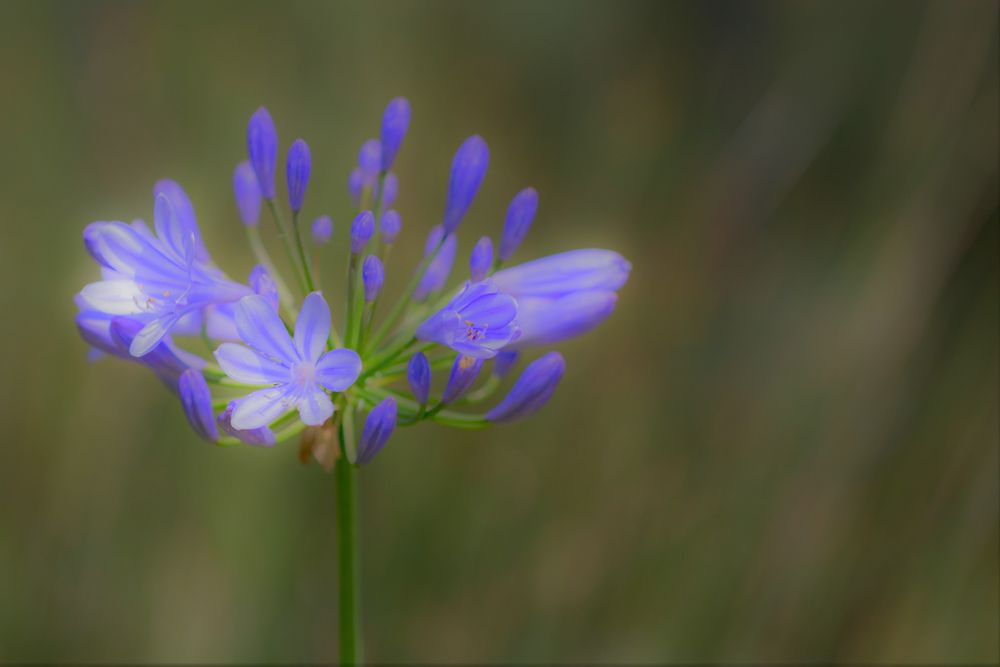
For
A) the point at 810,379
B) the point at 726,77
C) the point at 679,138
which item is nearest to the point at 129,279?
the point at 810,379

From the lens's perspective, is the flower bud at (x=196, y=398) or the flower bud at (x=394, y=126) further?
the flower bud at (x=394, y=126)

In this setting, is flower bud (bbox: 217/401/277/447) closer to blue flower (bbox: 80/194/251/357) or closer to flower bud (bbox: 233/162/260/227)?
blue flower (bbox: 80/194/251/357)

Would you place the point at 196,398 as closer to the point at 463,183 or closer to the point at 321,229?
the point at 321,229

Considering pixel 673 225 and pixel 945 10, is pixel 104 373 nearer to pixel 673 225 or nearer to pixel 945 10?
pixel 673 225

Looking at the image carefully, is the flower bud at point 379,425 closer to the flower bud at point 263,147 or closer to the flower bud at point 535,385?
the flower bud at point 535,385

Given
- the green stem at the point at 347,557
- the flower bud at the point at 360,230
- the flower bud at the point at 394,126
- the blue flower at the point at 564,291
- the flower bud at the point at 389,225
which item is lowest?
the green stem at the point at 347,557

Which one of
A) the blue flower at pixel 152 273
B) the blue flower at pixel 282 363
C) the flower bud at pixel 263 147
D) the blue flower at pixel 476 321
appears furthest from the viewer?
the flower bud at pixel 263 147

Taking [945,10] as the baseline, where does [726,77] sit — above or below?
above

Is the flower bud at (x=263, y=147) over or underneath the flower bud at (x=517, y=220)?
over

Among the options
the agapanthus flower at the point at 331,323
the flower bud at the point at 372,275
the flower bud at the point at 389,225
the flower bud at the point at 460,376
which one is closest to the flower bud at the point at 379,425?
the agapanthus flower at the point at 331,323
